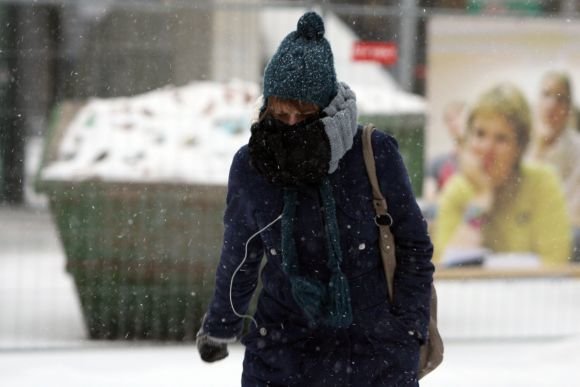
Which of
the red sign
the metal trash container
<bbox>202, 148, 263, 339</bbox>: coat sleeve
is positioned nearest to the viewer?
<bbox>202, 148, 263, 339</bbox>: coat sleeve

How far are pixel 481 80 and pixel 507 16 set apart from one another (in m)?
0.49

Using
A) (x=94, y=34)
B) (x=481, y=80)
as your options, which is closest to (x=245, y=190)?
(x=94, y=34)

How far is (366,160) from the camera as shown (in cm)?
273

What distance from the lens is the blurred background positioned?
20.5ft

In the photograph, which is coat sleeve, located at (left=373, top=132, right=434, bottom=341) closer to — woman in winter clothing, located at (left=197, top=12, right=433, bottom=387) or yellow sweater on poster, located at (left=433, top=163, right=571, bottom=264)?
woman in winter clothing, located at (left=197, top=12, right=433, bottom=387)

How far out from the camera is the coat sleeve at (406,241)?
8.93 ft

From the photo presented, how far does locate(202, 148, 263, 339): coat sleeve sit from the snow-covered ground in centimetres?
292

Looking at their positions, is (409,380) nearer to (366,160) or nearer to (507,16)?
(366,160)

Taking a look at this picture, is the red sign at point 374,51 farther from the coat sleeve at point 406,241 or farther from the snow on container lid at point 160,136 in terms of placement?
the coat sleeve at point 406,241

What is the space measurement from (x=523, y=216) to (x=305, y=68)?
514cm

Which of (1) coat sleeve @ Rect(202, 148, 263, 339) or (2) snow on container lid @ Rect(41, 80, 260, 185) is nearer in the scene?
(1) coat sleeve @ Rect(202, 148, 263, 339)

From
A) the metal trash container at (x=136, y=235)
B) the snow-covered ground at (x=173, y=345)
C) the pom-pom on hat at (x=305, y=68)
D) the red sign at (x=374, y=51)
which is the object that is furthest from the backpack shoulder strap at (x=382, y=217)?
the red sign at (x=374, y=51)

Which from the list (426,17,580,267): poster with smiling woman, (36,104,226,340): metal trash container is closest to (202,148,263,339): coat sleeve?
(36,104,226,340): metal trash container

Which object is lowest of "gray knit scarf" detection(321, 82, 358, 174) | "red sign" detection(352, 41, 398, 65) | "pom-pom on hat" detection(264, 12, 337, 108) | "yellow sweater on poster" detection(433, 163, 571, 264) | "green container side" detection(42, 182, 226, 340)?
"yellow sweater on poster" detection(433, 163, 571, 264)
